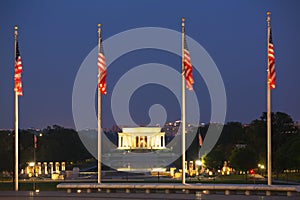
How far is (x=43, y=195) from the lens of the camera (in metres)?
38.5

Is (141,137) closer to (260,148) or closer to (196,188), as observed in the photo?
(260,148)

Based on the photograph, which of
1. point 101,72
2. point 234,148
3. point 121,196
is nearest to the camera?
point 121,196

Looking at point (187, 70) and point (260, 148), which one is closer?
point (187, 70)

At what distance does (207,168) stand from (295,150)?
29704 mm

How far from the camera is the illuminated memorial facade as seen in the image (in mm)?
140875

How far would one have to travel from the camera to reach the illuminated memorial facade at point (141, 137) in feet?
462

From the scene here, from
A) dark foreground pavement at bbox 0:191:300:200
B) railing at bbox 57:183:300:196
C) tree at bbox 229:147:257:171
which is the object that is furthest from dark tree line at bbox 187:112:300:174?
dark foreground pavement at bbox 0:191:300:200

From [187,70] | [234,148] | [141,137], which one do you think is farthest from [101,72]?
[141,137]

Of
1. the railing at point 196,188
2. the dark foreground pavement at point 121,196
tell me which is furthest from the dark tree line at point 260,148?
the dark foreground pavement at point 121,196

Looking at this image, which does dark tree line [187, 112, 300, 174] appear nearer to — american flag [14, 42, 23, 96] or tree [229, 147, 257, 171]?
tree [229, 147, 257, 171]

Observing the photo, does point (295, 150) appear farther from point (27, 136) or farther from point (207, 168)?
point (27, 136)

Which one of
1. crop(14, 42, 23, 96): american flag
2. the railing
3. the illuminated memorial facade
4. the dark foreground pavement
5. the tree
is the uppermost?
crop(14, 42, 23, 96): american flag

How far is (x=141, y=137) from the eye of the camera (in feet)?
475

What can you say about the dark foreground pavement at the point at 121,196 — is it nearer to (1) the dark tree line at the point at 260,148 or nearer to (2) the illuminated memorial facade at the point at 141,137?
(1) the dark tree line at the point at 260,148
